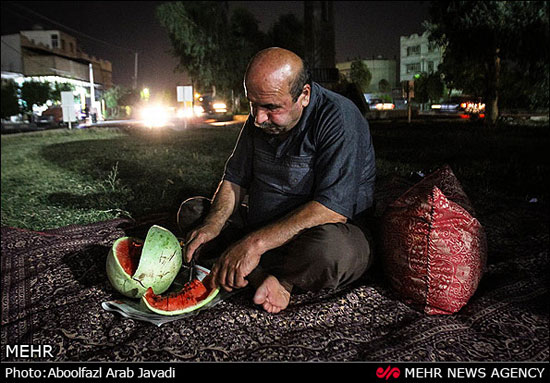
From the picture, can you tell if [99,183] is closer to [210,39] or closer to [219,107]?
[210,39]

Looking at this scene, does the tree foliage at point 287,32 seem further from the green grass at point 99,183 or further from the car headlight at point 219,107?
the green grass at point 99,183

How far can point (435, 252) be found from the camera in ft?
8.16

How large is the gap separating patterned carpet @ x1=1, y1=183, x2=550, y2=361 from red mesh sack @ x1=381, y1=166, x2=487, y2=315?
0.10 meters

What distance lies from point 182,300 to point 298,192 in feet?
3.35

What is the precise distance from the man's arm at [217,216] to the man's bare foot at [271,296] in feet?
1.94

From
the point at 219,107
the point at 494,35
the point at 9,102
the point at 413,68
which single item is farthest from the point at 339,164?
the point at 413,68

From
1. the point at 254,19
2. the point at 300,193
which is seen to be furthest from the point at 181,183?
the point at 254,19

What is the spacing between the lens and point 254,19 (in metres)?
33.2

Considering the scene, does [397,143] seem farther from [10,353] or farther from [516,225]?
[10,353]

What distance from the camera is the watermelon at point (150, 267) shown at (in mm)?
2527

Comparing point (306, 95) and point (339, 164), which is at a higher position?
point (306, 95)

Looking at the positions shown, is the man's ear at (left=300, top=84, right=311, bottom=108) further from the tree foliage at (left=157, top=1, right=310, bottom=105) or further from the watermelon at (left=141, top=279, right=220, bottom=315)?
the tree foliage at (left=157, top=1, right=310, bottom=105)

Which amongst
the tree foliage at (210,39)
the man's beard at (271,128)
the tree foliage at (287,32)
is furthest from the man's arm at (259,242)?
the tree foliage at (287,32)
